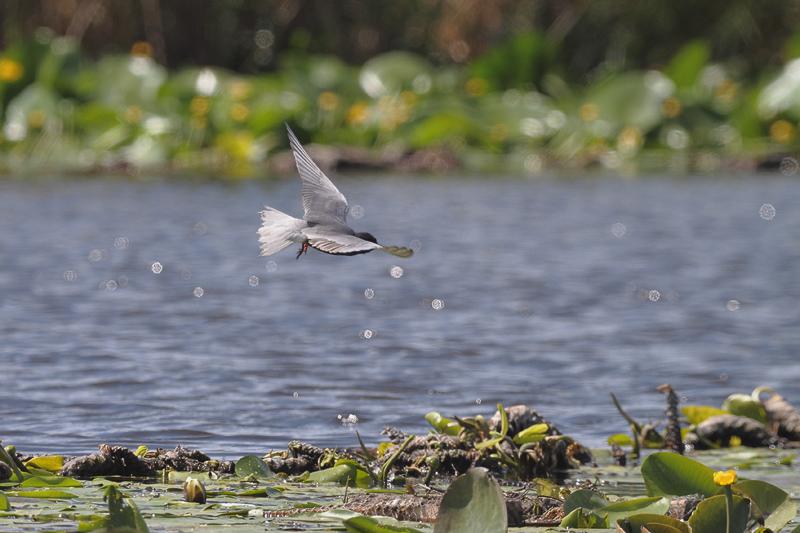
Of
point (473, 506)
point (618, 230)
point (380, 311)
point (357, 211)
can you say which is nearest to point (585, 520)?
point (473, 506)

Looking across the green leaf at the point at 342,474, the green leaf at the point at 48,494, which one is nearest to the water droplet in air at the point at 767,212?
the green leaf at the point at 342,474

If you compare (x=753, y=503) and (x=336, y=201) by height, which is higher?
(x=336, y=201)

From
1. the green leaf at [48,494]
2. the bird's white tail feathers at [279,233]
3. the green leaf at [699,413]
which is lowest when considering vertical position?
the green leaf at [48,494]

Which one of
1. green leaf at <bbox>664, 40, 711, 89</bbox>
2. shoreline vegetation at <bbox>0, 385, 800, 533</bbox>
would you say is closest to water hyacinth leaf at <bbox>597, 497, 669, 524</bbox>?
shoreline vegetation at <bbox>0, 385, 800, 533</bbox>

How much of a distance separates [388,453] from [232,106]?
445 inches

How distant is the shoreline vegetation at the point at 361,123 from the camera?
15.9m

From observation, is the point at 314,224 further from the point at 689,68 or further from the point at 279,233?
the point at 689,68

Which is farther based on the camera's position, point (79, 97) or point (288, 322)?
point (79, 97)

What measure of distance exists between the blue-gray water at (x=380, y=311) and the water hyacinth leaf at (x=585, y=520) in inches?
65.0

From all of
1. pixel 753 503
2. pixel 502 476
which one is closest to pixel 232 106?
pixel 502 476

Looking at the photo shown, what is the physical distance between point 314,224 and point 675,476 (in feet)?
3.82

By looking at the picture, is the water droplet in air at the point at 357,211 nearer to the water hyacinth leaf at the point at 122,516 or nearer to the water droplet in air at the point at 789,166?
the water droplet in air at the point at 789,166

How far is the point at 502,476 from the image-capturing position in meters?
5.12

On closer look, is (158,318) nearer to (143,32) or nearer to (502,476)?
(502,476)
